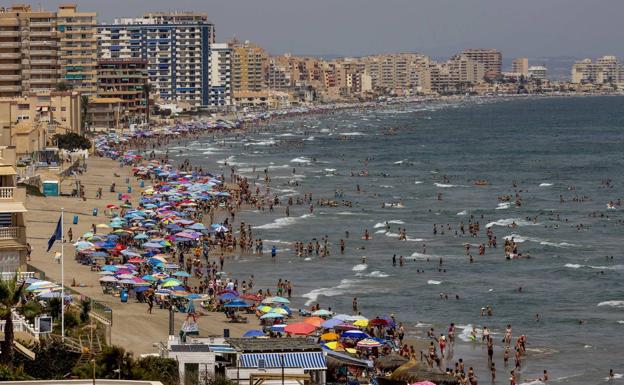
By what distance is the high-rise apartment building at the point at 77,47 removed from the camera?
146250mm

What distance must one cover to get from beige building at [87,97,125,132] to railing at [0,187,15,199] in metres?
116

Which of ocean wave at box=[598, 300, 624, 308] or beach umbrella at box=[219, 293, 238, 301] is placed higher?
beach umbrella at box=[219, 293, 238, 301]

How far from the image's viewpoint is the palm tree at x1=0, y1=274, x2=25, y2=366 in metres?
21.4

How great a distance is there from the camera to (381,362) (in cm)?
3506

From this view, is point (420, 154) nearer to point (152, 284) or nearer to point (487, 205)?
point (487, 205)

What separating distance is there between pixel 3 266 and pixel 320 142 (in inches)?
4853

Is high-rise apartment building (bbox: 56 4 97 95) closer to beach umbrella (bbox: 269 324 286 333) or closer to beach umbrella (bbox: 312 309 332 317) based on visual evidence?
beach umbrella (bbox: 312 309 332 317)

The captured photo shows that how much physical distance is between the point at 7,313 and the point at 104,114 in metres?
129

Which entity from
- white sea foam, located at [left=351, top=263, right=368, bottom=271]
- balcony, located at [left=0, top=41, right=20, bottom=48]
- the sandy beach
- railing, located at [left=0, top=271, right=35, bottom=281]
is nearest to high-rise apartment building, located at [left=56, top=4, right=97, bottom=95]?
balcony, located at [left=0, top=41, right=20, bottom=48]

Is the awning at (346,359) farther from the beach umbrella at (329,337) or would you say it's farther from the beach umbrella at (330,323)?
the beach umbrella at (330,323)

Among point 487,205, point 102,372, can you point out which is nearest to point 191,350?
point 102,372

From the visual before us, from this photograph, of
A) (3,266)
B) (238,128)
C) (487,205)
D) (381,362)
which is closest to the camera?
(3,266)

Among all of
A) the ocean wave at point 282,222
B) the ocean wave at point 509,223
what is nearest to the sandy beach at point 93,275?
the ocean wave at point 282,222

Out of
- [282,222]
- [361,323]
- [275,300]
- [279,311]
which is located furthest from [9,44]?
[361,323]
